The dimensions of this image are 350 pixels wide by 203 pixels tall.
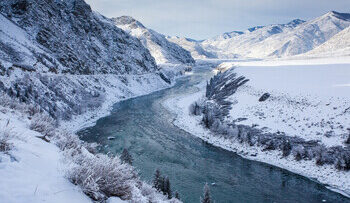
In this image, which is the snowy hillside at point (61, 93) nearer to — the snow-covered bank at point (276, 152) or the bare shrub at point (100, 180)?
the bare shrub at point (100, 180)

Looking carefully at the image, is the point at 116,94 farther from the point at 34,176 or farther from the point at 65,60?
the point at 34,176

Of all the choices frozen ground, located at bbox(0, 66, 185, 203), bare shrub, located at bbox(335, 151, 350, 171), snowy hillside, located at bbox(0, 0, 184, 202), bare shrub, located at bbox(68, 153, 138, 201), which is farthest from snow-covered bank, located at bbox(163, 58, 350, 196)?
frozen ground, located at bbox(0, 66, 185, 203)

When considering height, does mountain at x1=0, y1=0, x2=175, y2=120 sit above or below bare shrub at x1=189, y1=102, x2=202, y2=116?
above

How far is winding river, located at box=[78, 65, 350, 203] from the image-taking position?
20.0 metres

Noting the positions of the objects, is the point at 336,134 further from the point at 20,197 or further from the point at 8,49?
the point at 8,49

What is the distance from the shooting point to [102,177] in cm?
528

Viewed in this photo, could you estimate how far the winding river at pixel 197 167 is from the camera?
2003cm

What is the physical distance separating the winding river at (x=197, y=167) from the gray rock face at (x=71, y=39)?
22380 mm

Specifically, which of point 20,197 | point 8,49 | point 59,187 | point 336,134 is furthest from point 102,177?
point 8,49

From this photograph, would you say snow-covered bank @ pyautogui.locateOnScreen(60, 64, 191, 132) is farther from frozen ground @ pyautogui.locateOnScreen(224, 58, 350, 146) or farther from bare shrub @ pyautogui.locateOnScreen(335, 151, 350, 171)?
bare shrub @ pyautogui.locateOnScreen(335, 151, 350, 171)

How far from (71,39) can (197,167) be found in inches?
2151

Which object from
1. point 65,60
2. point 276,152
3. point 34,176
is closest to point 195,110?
point 276,152

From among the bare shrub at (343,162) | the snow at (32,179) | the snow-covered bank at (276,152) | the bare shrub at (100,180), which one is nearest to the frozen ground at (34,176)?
the snow at (32,179)

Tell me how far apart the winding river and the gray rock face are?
73.4ft
